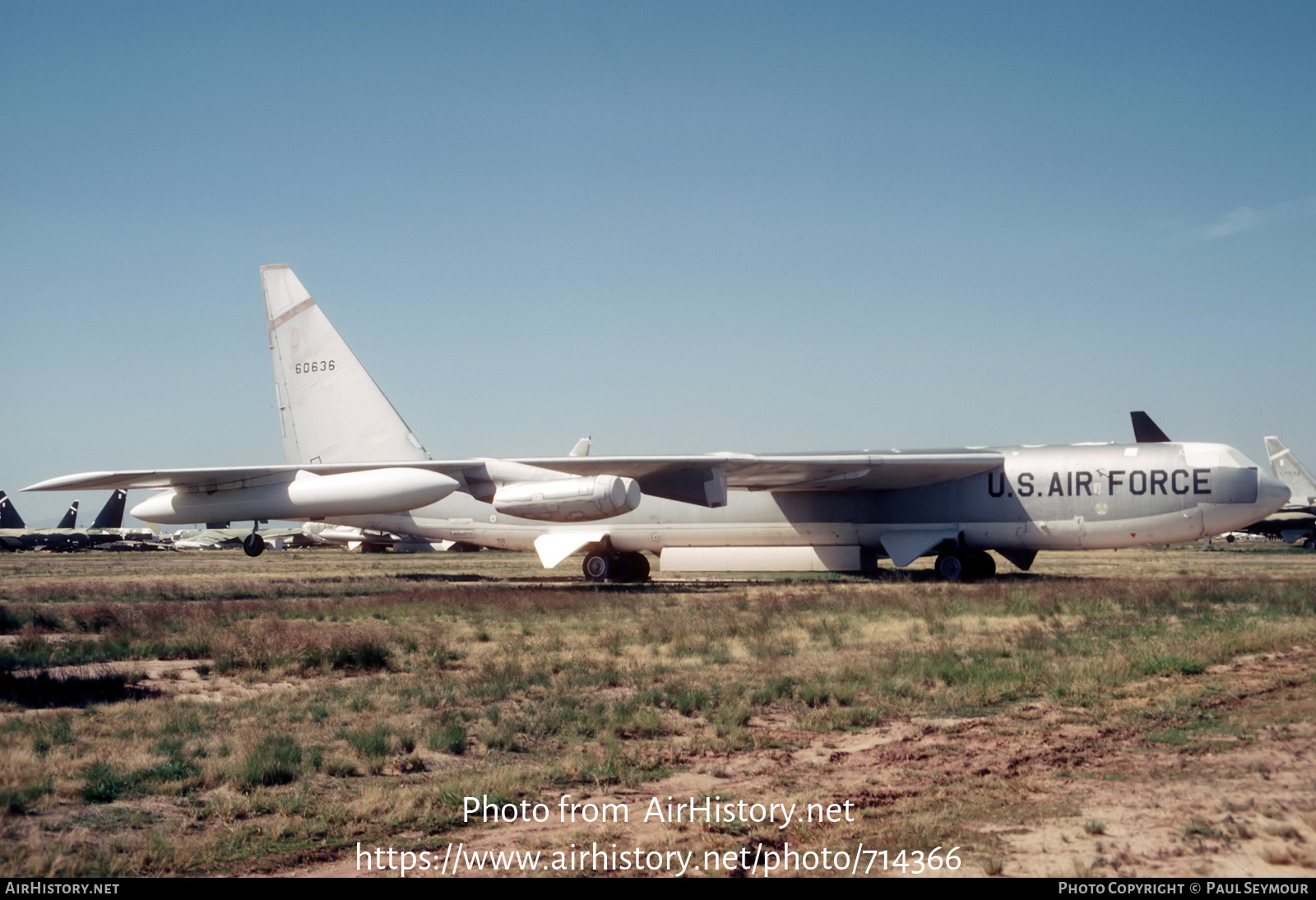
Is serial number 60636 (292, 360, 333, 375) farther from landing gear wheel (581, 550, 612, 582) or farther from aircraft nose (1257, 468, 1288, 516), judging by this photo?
aircraft nose (1257, 468, 1288, 516)

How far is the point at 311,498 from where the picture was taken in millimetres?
23109

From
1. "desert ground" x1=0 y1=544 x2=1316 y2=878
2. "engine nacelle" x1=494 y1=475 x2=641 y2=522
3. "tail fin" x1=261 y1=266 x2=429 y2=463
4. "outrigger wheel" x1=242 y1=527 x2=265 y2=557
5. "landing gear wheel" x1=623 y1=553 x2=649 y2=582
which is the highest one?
"tail fin" x1=261 y1=266 x2=429 y2=463

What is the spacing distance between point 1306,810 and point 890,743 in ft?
9.36

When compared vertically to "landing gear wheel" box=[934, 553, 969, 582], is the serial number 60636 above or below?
above

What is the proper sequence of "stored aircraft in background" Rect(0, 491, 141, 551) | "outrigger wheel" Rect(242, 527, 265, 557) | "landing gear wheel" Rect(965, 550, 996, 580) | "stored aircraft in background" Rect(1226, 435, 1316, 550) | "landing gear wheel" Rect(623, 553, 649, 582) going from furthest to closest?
"stored aircraft in background" Rect(0, 491, 141, 551) < "stored aircraft in background" Rect(1226, 435, 1316, 550) < "landing gear wheel" Rect(623, 553, 649, 582) < "outrigger wheel" Rect(242, 527, 265, 557) < "landing gear wheel" Rect(965, 550, 996, 580)

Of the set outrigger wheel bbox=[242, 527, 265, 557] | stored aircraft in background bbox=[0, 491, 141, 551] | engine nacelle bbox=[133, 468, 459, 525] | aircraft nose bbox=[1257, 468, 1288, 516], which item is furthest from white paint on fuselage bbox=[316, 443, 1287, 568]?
stored aircraft in background bbox=[0, 491, 141, 551]

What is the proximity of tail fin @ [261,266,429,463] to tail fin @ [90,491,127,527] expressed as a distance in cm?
5562

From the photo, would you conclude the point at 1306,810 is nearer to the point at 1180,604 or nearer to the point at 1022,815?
the point at 1022,815

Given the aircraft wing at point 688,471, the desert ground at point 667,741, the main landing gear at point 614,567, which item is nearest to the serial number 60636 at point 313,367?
the aircraft wing at point 688,471

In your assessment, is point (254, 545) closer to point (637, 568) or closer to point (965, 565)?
point (637, 568)

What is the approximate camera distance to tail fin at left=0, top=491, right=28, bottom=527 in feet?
241

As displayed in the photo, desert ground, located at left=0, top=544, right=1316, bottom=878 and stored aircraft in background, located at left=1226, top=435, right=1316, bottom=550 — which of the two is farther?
stored aircraft in background, located at left=1226, top=435, right=1316, bottom=550

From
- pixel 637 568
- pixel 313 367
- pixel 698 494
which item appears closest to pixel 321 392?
pixel 313 367

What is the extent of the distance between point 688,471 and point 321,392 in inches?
404
